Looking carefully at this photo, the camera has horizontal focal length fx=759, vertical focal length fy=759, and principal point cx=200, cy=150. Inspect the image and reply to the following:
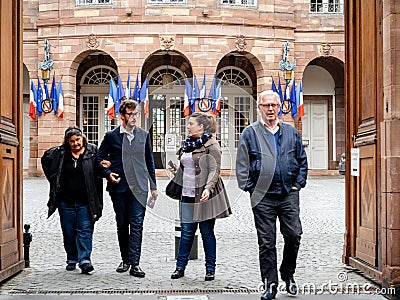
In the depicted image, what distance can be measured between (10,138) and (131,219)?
1567 mm

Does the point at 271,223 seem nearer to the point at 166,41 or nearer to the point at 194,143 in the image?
the point at 194,143

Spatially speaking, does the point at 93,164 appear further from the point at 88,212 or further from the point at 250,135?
the point at 250,135

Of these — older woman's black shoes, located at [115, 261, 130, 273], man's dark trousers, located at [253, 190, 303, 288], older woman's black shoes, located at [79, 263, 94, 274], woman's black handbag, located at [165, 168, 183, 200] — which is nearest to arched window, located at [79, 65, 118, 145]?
older woman's black shoes, located at [115, 261, 130, 273]

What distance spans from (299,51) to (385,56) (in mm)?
25227

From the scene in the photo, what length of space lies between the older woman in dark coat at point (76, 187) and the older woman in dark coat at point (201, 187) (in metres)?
1.07

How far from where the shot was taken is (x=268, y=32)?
3130cm

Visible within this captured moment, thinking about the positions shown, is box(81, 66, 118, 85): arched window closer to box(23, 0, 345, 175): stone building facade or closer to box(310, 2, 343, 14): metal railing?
box(23, 0, 345, 175): stone building facade

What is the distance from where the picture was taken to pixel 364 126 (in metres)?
8.30

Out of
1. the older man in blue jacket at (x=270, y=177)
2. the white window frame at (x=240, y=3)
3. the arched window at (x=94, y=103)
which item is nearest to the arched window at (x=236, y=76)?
the white window frame at (x=240, y=3)

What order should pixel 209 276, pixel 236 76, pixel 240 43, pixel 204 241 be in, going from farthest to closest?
pixel 236 76 → pixel 240 43 → pixel 204 241 → pixel 209 276

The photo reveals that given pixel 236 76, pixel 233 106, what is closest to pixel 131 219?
pixel 233 106

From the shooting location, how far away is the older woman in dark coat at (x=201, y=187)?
7.89 m

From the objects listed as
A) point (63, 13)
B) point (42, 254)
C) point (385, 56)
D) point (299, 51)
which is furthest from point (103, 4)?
point (385, 56)

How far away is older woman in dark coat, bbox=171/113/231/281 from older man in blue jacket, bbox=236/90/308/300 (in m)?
1.04
